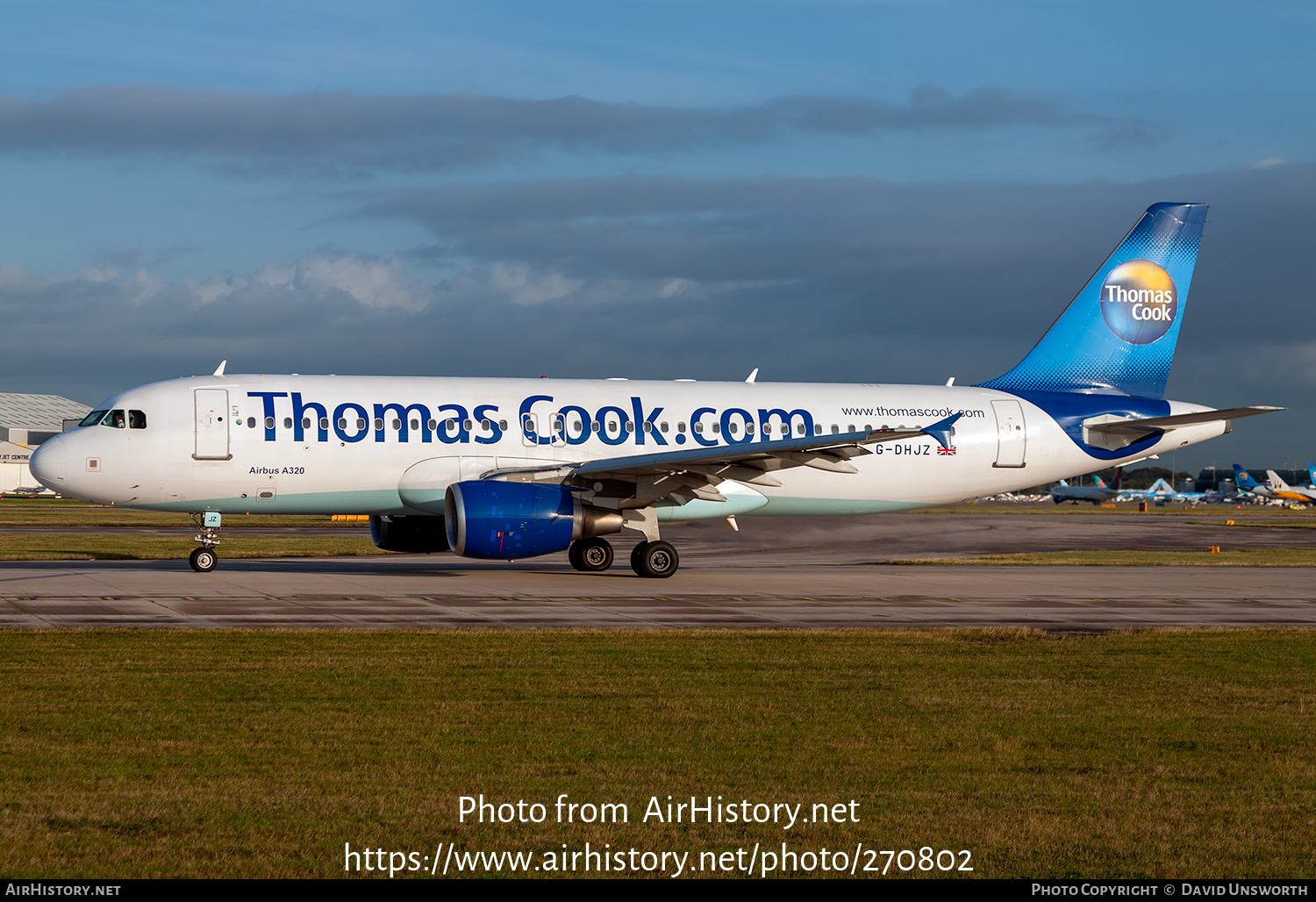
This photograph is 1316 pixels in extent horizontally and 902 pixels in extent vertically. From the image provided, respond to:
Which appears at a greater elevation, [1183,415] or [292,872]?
[1183,415]

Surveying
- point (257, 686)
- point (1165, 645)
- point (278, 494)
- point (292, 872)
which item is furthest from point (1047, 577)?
point (292, 872)

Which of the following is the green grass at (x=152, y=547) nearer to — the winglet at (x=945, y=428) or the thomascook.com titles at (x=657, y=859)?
the winglet at (x=945, y=428)

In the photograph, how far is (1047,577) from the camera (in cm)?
2895

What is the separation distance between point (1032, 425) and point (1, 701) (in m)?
24.7

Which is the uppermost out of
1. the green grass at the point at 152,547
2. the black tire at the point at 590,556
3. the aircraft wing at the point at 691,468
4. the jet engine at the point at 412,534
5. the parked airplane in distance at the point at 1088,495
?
the aircraft wing at the point at 691,468

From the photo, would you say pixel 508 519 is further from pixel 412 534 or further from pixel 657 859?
pixel 657 859

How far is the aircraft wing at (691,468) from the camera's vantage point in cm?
2445

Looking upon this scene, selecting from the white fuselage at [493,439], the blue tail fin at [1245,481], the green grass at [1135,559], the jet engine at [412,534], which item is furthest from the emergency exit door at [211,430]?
the blue tail fin at [1245,481]

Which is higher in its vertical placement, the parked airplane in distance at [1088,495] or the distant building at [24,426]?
the distant building at [24,426]

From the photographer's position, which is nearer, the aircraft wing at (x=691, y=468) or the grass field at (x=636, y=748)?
the grass field at (x=636, y=748)

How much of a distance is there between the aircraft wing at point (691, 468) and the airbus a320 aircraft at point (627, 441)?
0.05 metres

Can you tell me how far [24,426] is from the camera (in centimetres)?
14950

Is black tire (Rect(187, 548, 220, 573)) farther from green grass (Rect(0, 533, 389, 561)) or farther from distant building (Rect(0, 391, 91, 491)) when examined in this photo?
distant building (Rect(0, 391, 91, 491))

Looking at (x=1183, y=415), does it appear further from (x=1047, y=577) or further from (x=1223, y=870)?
(x=1223, y=870)
